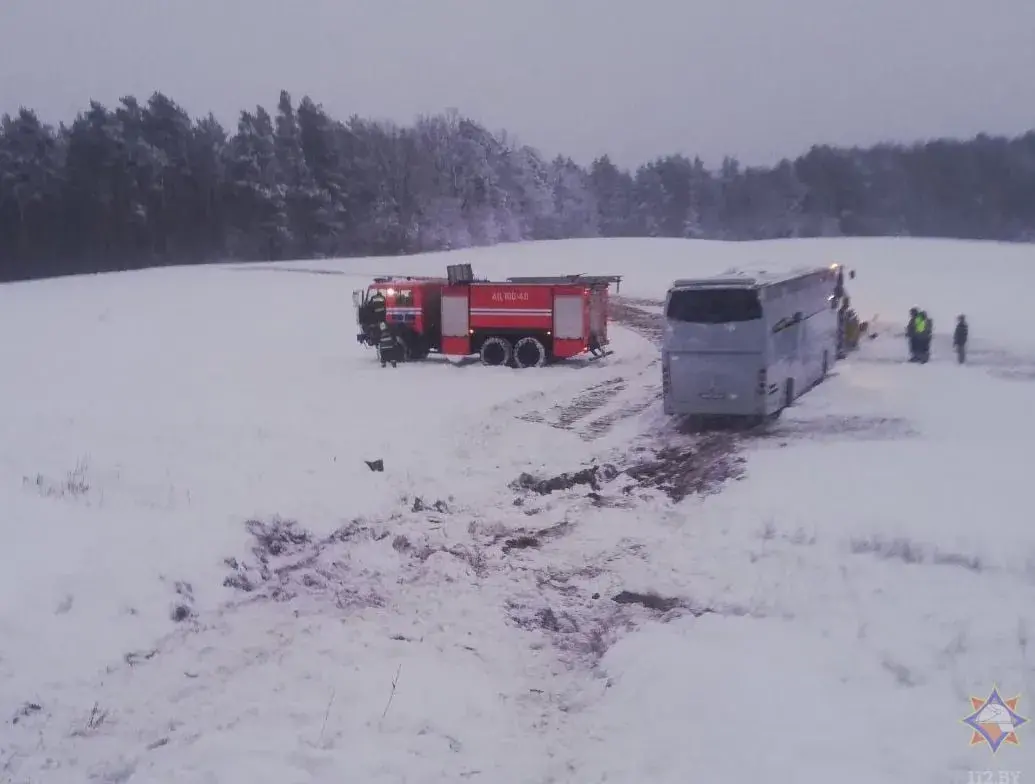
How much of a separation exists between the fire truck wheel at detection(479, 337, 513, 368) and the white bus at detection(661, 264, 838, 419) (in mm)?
9136

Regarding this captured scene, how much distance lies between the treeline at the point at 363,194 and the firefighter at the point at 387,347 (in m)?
55.2

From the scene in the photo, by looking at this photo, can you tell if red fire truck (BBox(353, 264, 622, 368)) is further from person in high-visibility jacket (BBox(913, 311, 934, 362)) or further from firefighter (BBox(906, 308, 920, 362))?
person in high-visibility jacket (BBox(913, 311, 934, 362))

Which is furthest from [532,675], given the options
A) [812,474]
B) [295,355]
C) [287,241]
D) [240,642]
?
[287,241]

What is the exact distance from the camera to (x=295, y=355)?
2731 centimetres

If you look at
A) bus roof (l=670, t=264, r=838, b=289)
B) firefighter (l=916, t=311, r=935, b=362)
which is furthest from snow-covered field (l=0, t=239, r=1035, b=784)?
firefighter (l=916, t=311, r=935, b=362)

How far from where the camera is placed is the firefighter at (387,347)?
24766 mm

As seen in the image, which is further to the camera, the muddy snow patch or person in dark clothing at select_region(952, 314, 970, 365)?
person in dark clothing at select_region(952, 314, 970, 365)

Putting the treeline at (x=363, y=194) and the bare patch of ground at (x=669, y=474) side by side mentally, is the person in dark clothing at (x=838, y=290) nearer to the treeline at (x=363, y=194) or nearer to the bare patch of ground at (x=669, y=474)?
the bare patch of ground at (x=669, y=474)

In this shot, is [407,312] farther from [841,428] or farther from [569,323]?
[841,428]

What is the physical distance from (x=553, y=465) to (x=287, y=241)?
68158mm

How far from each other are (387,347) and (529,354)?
4.19m

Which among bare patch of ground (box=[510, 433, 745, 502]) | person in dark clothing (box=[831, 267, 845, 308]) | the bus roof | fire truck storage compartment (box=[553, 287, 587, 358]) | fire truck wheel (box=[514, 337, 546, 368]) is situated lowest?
bare patch of ground (box=[510, 433, 745, 502])

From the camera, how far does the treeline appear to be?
2800 inches

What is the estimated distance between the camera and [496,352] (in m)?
25.0
